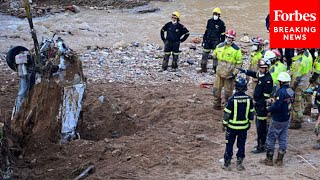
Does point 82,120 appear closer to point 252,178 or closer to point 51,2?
point 252,178

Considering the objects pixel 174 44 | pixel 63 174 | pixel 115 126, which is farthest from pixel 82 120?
pixel 174 44

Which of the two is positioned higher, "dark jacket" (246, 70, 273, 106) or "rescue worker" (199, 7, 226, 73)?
"rescue worker" (199, 7, 226, 73)

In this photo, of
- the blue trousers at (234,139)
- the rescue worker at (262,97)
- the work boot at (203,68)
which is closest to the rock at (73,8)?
the work boot at (203,68)

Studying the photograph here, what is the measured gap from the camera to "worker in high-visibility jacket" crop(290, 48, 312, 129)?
11531 mm

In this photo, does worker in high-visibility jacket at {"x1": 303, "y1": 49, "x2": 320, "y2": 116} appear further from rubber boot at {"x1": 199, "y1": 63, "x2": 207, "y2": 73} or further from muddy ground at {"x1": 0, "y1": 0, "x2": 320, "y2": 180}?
rubber boot at {"x1": 199, "y1": 63, "x2": 207, "y2": 73}

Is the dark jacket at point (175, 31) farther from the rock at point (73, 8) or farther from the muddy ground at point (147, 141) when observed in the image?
the rock at point (73, 8)

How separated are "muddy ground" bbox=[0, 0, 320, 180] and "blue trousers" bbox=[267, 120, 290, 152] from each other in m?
0.36

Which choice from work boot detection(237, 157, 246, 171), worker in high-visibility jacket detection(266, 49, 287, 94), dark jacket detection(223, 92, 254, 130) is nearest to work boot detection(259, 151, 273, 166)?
work boot detection(237, 157, 246, 171)

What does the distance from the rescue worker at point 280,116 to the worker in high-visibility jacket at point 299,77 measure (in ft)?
6.65

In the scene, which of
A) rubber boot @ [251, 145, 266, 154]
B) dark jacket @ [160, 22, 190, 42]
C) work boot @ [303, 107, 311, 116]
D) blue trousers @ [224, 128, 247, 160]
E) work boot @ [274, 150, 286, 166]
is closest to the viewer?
blue trousers @ [224, 128, 247, 160]

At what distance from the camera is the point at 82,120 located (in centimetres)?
1188

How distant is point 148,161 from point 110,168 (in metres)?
0.67

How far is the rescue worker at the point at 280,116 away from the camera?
372 inches

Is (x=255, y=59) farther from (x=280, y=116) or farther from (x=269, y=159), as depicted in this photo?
(x=269, y=159)
